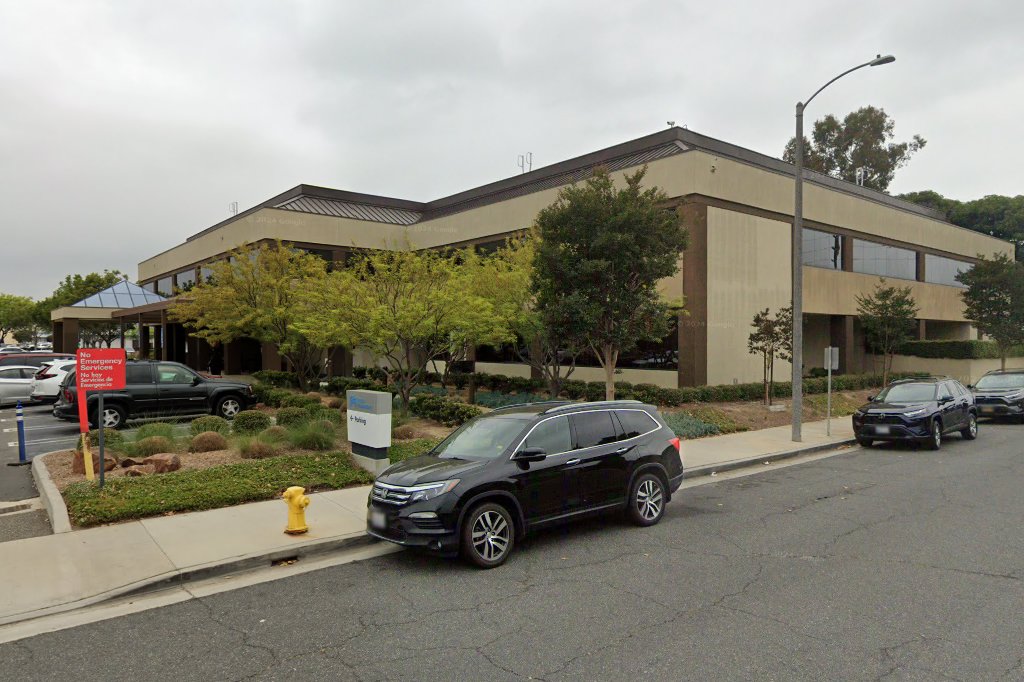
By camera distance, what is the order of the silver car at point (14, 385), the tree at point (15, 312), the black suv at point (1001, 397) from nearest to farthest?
the black suv at point (1001, 397) → the silver car at point (14, 385) → the tree at point (15, 312)

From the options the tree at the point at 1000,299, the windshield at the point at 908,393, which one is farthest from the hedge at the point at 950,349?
the windshield at the point at 908,393

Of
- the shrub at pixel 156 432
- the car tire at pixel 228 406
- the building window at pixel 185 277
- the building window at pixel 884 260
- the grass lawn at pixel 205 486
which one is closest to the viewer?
the grass lawn at pixel 205 486

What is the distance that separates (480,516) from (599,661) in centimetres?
238

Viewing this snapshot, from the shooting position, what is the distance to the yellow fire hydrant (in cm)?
746

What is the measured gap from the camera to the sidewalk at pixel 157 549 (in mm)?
5965

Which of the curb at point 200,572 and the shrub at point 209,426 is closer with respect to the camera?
the curb at point 200,572

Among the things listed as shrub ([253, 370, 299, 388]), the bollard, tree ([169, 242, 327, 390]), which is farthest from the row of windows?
the bollard

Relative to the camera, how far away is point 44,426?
56.7 feet

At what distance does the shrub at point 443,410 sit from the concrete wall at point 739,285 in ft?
29.7

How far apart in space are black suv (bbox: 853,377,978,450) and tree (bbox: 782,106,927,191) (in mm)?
45344

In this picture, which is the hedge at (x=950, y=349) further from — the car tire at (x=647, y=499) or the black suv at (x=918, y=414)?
the car tire at (x=647, y=499)

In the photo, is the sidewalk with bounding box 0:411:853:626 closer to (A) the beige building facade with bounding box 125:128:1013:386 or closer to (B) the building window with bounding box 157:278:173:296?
(A) the beige building facade with bounding box 125:128:1013:386

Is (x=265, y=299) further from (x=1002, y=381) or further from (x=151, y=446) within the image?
(x=1002, y=381)

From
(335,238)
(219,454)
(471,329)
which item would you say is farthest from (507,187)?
(219,454)
